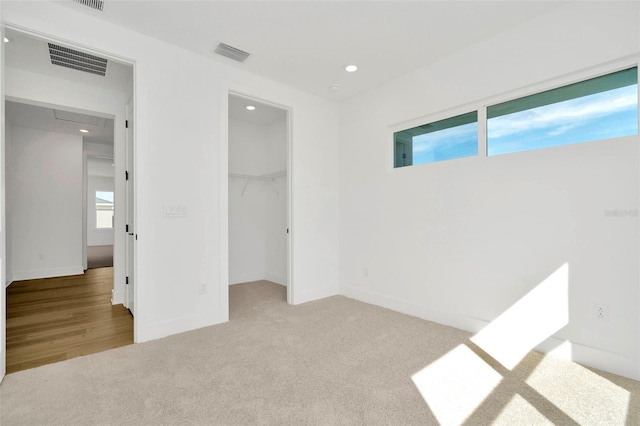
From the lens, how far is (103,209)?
35.0 ft

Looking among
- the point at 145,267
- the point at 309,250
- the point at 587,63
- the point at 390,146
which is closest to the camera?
the point at 587,63

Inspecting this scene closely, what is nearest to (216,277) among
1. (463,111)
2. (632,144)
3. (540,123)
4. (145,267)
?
(145,267)

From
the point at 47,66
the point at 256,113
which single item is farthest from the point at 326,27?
the point at 47,66

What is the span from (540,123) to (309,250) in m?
2.76

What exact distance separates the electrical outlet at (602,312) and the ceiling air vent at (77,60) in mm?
4782

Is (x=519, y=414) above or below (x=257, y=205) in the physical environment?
below

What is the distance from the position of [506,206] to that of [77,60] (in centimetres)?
440

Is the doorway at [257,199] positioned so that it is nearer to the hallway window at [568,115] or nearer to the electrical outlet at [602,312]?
the hallway window at [568,115]

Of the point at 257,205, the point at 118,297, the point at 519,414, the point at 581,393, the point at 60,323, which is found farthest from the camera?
the point at 257,205

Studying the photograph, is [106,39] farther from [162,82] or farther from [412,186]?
[412,186]

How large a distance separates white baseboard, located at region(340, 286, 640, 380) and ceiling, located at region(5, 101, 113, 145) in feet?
17.3

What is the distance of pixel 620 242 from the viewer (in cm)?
204

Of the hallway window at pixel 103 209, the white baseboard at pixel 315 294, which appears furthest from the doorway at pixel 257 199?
the hallway window at pixel 103 209

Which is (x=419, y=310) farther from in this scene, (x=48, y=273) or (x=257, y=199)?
(x=48, y=273)
